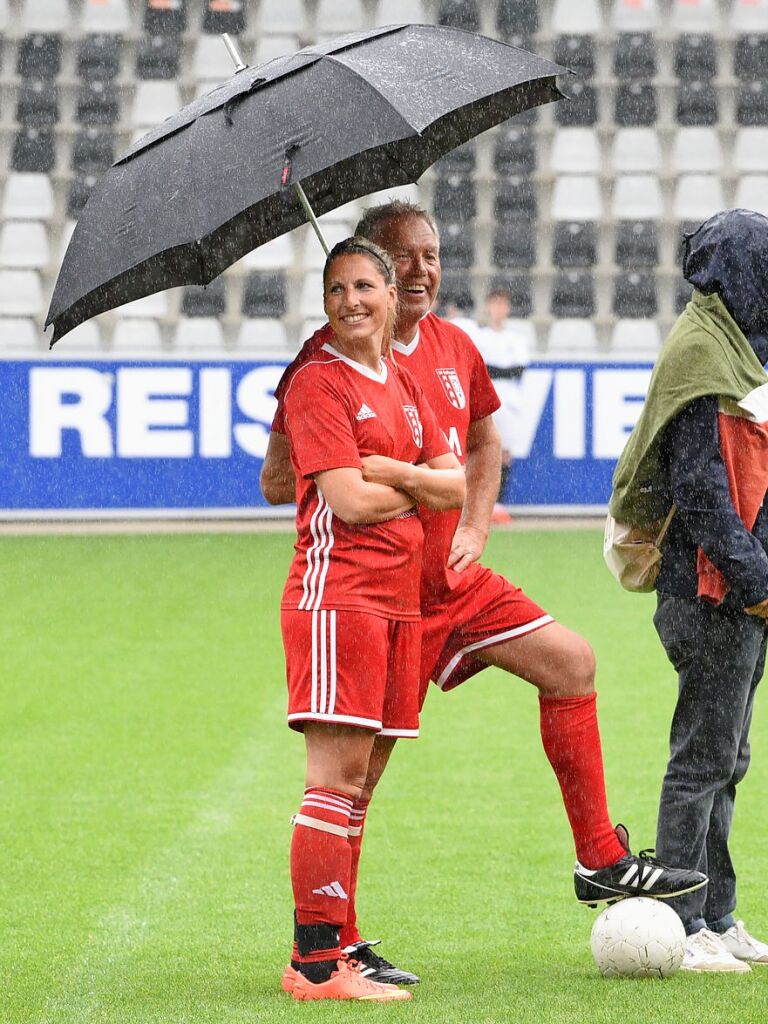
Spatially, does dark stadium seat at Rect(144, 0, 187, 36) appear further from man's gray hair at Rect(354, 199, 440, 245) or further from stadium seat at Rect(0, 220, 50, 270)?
man's gray hair at Rect(354, 199, 440, 245)

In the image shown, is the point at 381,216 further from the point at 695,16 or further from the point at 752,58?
the point at 695,16

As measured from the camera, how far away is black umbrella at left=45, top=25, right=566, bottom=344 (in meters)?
3.37

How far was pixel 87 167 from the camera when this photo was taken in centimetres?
1692

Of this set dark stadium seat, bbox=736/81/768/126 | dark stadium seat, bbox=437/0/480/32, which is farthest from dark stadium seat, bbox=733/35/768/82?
dark stadium seat, bbox=437/0/480/32

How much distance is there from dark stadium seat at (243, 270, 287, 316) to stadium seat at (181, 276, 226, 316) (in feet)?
0.86

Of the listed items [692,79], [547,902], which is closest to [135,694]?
[547,902]

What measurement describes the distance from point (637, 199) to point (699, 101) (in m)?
1.30

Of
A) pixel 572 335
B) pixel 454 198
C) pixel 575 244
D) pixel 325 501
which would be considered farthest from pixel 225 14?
pixel 325 501

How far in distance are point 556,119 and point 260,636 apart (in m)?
10.3

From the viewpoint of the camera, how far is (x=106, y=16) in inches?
686

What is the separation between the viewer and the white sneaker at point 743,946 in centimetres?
376

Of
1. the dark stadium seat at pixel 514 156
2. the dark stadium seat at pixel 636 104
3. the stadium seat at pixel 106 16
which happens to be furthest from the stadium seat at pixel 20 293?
the dark stadium seat at pixel 636 104

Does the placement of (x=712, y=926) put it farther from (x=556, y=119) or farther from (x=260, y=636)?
(x=556, y=119)

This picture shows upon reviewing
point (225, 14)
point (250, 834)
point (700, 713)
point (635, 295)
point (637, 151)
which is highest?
point (225, 14)
